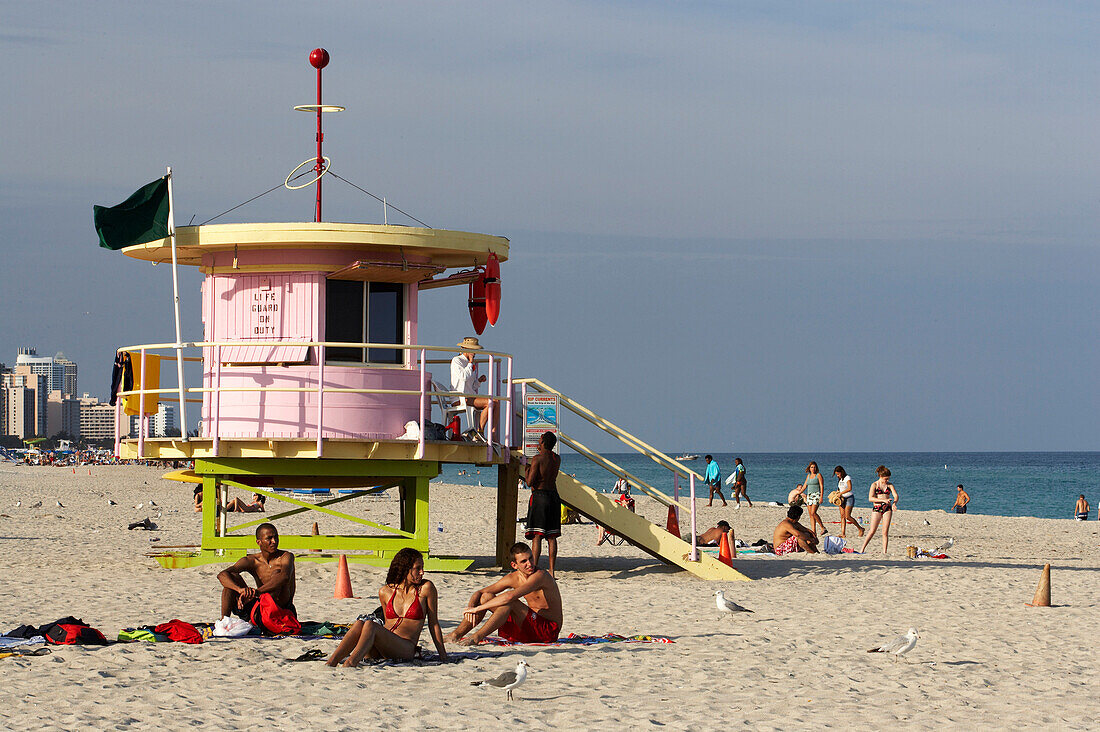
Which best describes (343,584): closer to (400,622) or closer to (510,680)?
(400,622)

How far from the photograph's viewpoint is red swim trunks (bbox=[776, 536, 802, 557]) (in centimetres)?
2233

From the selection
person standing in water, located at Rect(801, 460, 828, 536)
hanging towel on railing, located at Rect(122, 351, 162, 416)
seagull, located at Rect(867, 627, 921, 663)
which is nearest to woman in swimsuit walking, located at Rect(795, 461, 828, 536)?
person standing in water, located at Rect(801, 460, 828, 536)

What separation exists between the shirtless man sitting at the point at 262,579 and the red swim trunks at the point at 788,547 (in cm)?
1198

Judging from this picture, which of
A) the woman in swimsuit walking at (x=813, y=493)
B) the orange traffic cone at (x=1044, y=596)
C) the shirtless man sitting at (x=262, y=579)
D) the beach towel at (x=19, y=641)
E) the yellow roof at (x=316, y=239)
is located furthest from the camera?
the woman in swimsuit walking at (x=813, y=493)

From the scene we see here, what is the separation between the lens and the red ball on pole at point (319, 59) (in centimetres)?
1838

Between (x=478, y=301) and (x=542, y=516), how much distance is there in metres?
3.43

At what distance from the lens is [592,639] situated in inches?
483

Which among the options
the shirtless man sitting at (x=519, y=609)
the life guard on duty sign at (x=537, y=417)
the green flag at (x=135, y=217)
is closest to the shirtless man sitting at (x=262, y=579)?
the shirtless man sitting at (x=519, y=609)

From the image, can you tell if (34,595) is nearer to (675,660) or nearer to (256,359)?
(256,359)

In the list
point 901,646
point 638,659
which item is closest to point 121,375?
point 638,659

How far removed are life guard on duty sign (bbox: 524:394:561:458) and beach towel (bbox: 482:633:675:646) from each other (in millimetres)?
4974

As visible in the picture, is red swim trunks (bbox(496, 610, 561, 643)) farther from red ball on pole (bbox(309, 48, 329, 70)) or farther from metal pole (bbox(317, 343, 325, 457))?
red ball on pole (bbox(309, 48, 329, 70))

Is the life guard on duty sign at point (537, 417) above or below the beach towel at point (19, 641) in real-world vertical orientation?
above

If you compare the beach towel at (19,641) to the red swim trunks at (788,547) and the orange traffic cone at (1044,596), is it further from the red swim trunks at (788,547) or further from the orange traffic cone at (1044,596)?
the red swim trunks at (788,547)
